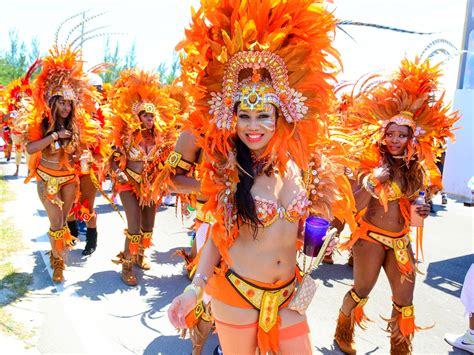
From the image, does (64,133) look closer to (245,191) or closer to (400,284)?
(245,191)

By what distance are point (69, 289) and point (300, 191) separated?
3527 mm

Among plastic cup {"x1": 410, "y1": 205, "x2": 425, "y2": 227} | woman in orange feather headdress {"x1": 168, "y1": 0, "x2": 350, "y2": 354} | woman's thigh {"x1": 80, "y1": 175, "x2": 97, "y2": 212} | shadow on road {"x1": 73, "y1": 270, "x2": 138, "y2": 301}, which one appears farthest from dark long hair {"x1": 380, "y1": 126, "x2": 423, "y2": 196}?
woman's thigh {"x1": 80, "y1": 175, "x2": 97, "y2": 212}

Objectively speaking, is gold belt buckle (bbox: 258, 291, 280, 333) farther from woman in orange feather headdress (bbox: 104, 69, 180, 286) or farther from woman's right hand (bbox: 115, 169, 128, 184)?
woman's right hand (bbox: 115, 169, 128, 184)

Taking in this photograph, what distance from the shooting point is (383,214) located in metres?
3.73

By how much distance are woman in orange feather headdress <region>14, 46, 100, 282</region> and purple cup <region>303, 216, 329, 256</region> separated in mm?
3711

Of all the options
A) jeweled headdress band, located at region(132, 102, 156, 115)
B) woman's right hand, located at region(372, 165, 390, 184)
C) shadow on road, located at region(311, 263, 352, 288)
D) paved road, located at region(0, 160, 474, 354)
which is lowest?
shadow on road, located at region(311, 263, 352, 288)

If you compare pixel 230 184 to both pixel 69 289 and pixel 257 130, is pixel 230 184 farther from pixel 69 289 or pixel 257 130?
pixel 69 289

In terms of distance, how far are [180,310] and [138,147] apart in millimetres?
3654

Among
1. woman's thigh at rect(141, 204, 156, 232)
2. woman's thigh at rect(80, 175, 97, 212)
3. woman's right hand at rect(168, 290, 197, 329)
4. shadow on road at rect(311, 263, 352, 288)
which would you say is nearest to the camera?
woman's right hand at rect(168, 290, 197, 329)

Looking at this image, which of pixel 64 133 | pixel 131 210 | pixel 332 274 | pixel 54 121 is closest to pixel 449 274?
pixel 332 274

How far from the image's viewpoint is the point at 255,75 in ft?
7.95

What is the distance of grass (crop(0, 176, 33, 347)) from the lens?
13.0 feet

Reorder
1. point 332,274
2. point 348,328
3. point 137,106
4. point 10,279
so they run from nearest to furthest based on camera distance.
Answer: point 348,328, point 10,279, point 137,106, point 332,274

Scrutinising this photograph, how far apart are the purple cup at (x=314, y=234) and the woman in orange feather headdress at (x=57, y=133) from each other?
146 inches
